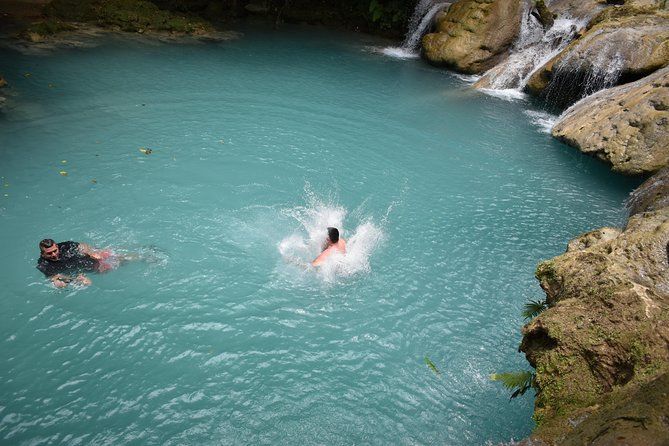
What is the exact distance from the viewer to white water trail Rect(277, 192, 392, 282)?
7.57 metres

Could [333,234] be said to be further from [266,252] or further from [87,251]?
[87,251]

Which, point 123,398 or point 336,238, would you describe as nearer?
point 123,398

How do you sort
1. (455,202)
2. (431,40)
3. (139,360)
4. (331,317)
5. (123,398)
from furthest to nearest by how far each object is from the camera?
(431,40), (455,202), (331,317), (139,360), (123,398)

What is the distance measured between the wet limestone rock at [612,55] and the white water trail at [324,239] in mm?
10032

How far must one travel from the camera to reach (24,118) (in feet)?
36.0

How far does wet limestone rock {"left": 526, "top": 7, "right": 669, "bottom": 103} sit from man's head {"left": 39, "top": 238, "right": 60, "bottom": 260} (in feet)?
49.7

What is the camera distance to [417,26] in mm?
21562

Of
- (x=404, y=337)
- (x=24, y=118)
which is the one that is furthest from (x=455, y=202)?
(x=24, y=118)

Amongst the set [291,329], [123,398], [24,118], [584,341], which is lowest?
[123,398]

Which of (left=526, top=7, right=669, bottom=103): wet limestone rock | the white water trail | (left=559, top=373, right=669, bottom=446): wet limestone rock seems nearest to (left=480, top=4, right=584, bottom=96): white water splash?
(left=526, top=7, right=669, bottom=103): wet limestone rock

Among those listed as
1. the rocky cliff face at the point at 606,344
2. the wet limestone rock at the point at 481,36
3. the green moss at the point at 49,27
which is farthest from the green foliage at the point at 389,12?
the rocky cliff face at the point at 606,344

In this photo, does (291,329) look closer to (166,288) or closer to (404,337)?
(404,337)

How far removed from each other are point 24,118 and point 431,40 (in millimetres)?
15524

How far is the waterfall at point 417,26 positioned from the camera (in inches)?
811
